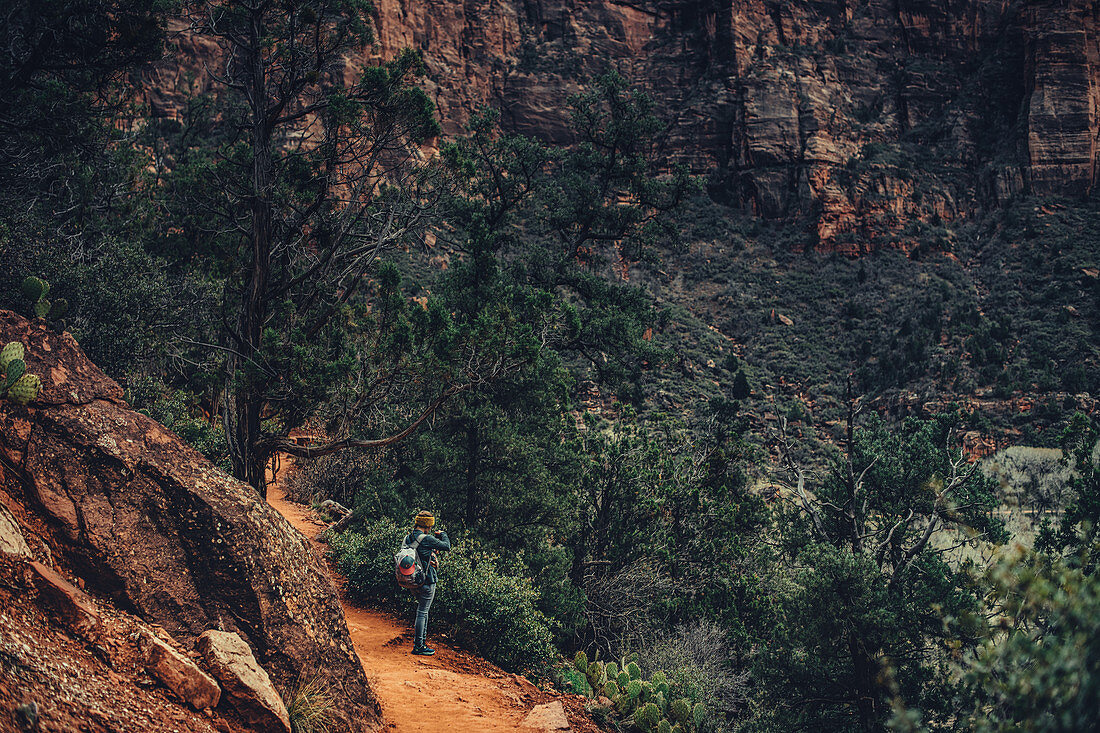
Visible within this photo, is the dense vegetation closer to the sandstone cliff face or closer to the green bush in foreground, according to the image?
the green bush in foreground

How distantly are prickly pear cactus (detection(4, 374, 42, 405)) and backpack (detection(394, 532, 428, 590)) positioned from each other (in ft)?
10.9

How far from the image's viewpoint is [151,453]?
490cm

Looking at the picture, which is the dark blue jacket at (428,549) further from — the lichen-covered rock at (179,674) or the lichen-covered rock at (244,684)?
the lichen-covered rock at (179,674)

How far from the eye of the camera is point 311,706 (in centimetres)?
470

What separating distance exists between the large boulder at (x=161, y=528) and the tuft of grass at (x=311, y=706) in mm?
70

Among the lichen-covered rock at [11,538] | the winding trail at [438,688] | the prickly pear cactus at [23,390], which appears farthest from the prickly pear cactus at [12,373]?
the winding trail at [438,688]

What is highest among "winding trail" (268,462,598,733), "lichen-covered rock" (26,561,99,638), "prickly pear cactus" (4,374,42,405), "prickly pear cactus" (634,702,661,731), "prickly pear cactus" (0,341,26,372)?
"prickly pear cactus" (0,341,26,372)

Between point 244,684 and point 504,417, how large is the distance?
688 centimetres

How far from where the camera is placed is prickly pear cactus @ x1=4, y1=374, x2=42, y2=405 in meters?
4.47

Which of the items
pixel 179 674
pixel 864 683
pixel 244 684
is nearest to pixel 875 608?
pixel 864 683

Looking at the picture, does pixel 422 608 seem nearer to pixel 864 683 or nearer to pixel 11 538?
pixel 11 538

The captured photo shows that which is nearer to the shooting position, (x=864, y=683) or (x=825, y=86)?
(x=864, y=683)

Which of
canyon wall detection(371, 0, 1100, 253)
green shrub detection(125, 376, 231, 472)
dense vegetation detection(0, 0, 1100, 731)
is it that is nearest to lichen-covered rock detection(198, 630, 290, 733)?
dense vegetation detection(0, 0, 1100, 731)

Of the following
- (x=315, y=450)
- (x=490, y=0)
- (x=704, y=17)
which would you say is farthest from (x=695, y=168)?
(x=315, y=450)
